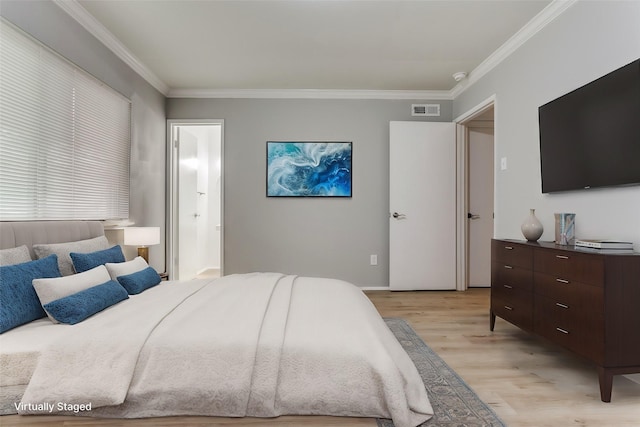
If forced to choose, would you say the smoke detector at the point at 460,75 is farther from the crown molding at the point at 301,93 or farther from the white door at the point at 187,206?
the white door at the point at 187,206

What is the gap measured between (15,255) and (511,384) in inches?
117

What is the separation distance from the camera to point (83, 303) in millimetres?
1895

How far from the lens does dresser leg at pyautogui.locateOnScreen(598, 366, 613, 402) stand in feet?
6.01

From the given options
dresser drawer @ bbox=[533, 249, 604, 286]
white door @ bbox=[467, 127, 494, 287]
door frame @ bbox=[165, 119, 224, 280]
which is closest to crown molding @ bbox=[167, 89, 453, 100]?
door frame @ bbox=[165, 119, 224, 280]

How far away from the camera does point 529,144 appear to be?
9.82 feet

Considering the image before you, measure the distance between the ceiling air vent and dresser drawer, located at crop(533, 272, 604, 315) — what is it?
2.86 meters

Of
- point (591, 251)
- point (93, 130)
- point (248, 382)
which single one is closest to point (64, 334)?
point (248, 382)

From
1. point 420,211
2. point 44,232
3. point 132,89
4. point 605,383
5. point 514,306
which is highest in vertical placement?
point 132,89

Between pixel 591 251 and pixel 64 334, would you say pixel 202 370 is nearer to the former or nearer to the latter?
pixel 64 334

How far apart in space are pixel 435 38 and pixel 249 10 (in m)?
1.67

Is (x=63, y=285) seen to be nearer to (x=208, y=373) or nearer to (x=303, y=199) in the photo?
(x=208, y=373)

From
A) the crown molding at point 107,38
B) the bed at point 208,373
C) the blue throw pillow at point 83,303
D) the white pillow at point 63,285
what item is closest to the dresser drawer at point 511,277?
the bed at point 208,373

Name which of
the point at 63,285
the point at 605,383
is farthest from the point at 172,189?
the point at 605,383

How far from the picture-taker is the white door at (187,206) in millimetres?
4730
